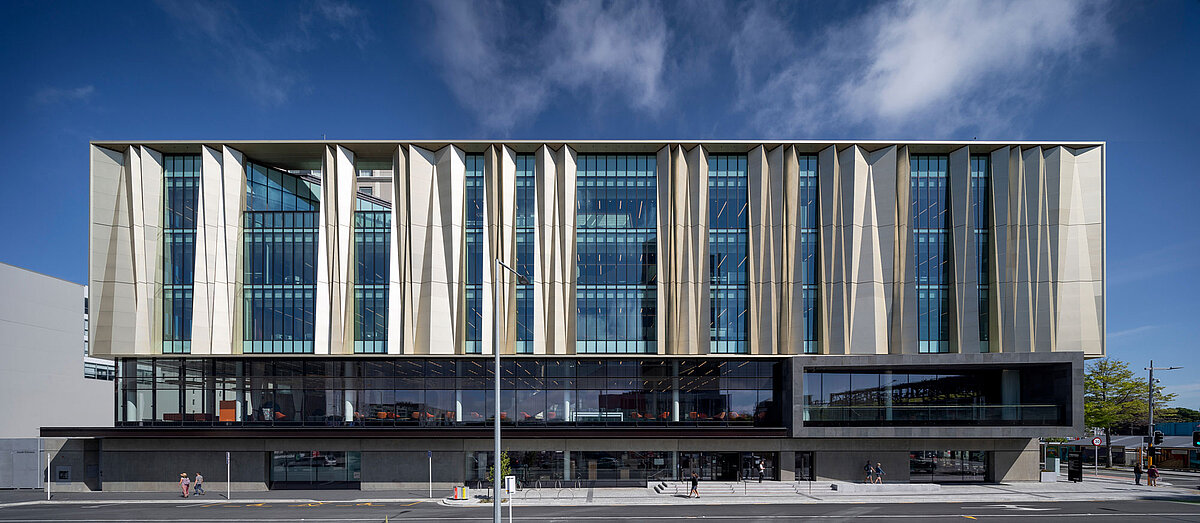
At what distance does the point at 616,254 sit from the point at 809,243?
12.4m

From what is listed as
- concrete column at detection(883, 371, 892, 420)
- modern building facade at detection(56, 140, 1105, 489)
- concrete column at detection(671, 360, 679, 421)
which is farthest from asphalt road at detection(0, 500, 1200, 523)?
concrete column at detection(883, 371, 892, 420)

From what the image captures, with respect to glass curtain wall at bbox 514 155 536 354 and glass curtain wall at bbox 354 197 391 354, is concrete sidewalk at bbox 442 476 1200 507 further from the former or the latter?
glass curtain wall at bbox 354 197 391 354

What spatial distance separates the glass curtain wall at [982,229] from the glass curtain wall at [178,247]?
4940 cm

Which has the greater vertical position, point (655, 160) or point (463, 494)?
point (655, 160)

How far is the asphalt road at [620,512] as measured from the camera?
2866 cm

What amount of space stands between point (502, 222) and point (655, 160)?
10705 mm

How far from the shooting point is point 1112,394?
55.5m

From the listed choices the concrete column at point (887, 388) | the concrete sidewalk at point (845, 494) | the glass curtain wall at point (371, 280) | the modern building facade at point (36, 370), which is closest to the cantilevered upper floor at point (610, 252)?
the glass curtain wall at point (371, 280)

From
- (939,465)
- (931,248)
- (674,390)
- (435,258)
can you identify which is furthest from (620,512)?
(931,248)

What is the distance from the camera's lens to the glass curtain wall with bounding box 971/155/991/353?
132 ft

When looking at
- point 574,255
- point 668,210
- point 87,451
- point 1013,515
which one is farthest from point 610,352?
point 87,451

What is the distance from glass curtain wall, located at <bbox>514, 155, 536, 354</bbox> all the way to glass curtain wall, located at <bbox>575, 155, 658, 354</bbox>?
296 cm

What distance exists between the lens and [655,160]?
41438mm

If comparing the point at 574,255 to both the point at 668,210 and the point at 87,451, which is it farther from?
the point at 87,451
